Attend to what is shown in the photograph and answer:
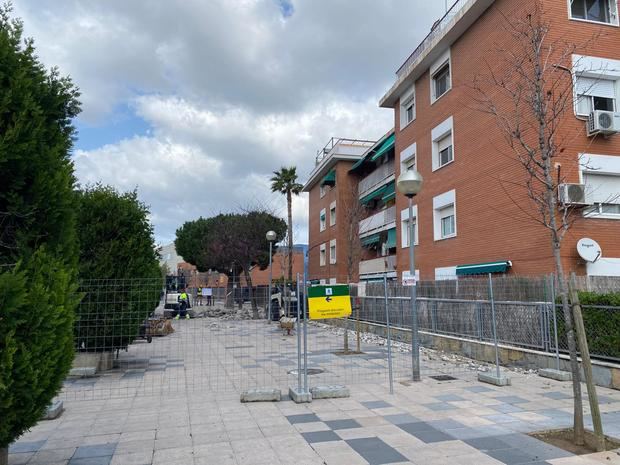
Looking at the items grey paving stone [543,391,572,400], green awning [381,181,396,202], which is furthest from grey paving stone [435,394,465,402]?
green awning [381,181,396,202]

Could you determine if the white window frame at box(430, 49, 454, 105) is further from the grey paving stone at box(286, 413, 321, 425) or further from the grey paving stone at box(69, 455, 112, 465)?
the grey paving stone at box(69, 455, 112, 465)

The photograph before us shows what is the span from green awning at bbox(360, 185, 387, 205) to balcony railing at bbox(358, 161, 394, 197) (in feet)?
1.06

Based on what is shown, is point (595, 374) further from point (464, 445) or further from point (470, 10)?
point (470, 10)

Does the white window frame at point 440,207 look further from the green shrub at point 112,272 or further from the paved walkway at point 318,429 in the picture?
the green shrub at point 112,272

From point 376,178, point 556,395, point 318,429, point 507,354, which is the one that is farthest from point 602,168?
point 376,178

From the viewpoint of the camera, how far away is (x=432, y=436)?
5363 millimetres

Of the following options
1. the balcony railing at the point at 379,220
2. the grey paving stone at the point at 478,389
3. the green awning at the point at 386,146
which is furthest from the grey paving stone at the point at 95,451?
the green awning at the point at 386,146

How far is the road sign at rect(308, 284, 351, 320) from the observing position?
7.46 m

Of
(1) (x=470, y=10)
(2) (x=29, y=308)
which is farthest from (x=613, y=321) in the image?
(1) (x=470, y=10)

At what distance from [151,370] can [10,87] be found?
7.42 m

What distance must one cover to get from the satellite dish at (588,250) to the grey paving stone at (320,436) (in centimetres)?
1011

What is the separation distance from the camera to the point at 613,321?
8227 mm

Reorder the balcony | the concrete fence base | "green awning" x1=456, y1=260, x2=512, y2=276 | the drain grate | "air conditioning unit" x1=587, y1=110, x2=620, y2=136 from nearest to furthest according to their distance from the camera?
1. the concrete fence base
2. the drain grate
3. "air conditioning unit" x1=587, y1=110, x2=620, y2=136
4. "green awning" x1=456, y1=260, x2=512, y2=276
5. the balcony

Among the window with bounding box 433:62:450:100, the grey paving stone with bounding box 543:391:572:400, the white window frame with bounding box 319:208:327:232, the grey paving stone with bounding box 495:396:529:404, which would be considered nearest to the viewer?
the grey paving stone with bounding box 495:396:529:404
